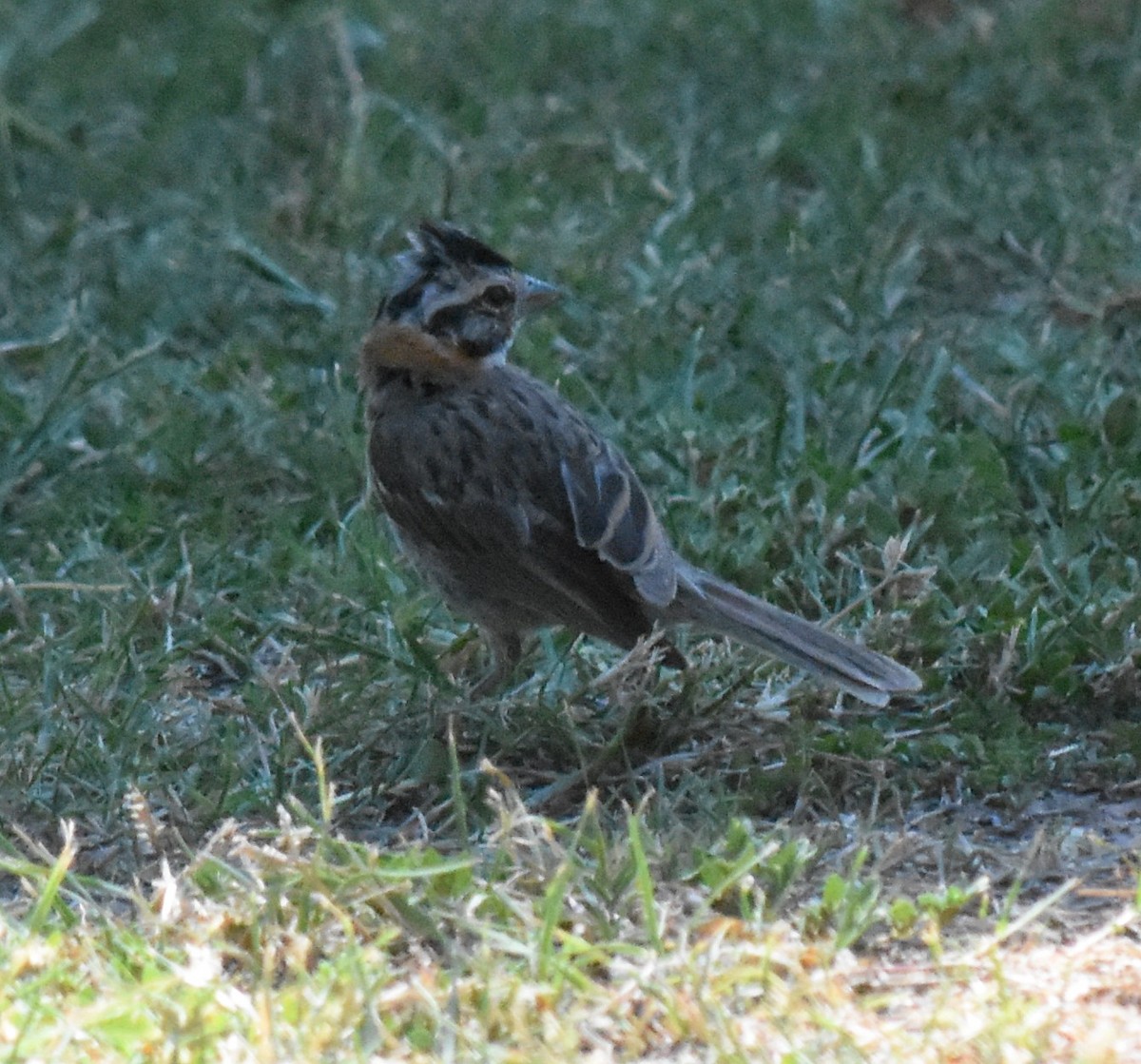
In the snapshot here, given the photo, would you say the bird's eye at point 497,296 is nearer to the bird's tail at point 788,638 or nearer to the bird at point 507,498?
the bird at point 507,498

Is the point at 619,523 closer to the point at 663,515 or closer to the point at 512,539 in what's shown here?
the point at 512,539

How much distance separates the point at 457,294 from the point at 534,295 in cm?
23

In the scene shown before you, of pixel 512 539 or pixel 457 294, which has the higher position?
pixel 457 294

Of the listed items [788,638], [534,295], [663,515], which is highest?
[534,295]

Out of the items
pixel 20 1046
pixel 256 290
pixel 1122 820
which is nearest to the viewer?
pixel 20 1046

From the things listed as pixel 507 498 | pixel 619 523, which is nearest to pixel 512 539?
pixel 507 498

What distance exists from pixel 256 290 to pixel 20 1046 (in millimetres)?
4245

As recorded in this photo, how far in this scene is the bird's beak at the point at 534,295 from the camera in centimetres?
552

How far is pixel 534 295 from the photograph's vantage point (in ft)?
18.2

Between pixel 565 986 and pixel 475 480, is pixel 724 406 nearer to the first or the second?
pixel 475 480

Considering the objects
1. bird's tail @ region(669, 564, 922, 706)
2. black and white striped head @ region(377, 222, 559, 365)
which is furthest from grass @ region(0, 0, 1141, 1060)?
black and white striped head @ region(377, 222, 559, 365)

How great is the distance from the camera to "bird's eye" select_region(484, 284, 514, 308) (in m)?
5.45

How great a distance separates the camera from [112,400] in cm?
643

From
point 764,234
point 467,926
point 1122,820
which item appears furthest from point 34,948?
point 764,234
